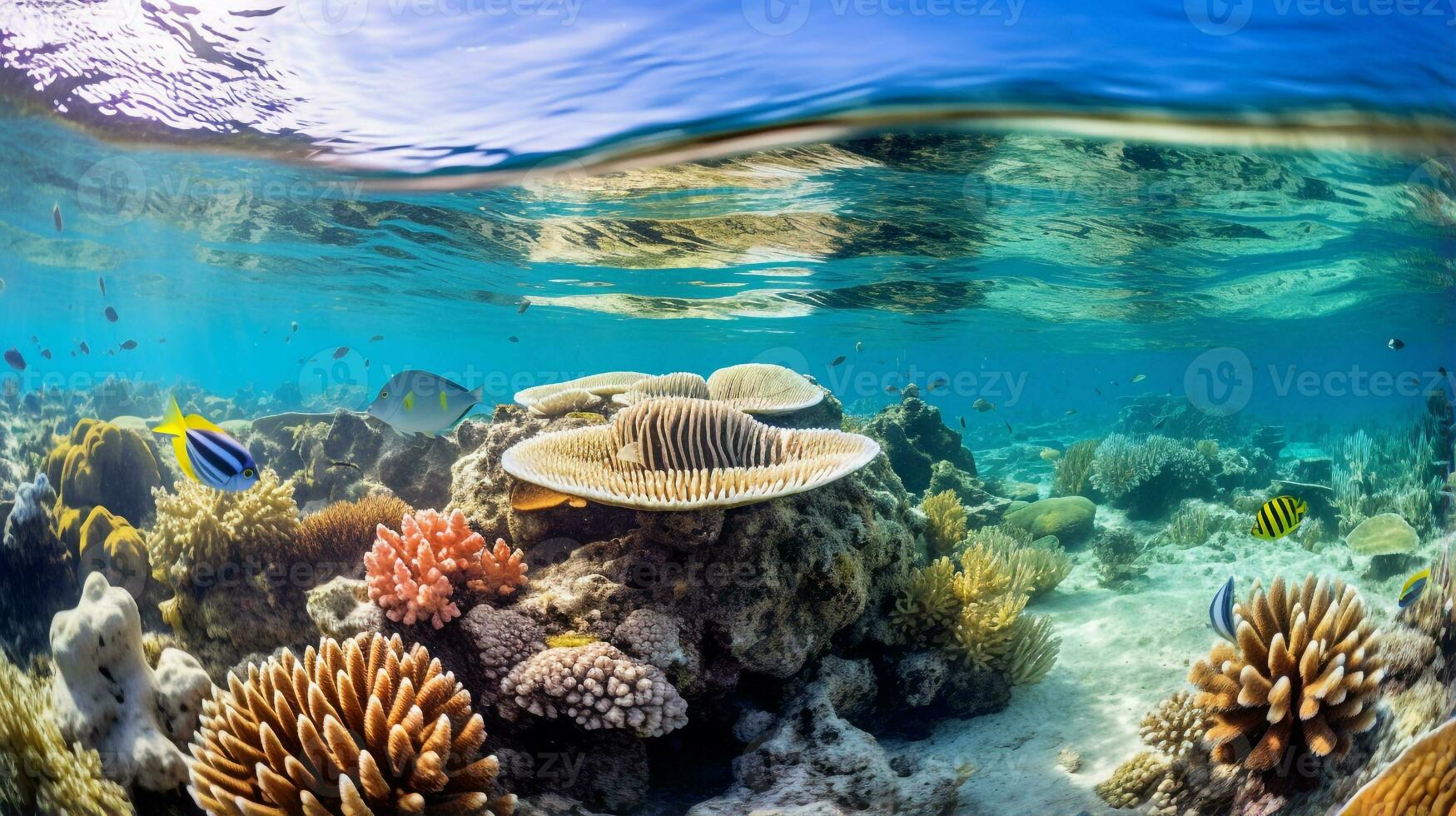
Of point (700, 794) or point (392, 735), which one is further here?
point (700, 794)

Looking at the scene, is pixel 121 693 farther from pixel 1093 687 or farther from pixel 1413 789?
pixel 1093 687

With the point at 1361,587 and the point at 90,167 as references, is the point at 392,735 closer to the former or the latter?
the point at 1361,587

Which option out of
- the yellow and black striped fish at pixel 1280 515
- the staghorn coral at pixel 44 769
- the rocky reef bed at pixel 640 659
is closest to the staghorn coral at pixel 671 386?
Answer: the rocky reef bed at pixel 640 659

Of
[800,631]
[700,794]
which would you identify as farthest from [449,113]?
[700,794]

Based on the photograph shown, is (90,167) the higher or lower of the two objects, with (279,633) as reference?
higher

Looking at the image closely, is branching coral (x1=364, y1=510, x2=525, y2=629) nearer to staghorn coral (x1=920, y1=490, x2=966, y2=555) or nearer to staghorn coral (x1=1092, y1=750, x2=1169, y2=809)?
staghorn coral (x1=1092, y1=750, x2=1169, y2=809)

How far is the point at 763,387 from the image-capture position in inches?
287

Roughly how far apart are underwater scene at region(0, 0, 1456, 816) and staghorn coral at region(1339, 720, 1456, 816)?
0.10 ft

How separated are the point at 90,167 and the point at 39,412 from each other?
13.0 meters

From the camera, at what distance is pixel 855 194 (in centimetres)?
1189

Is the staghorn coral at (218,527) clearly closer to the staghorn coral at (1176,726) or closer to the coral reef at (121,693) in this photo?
the coral reef at (121,693)

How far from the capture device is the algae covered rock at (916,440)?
Answer: 39.1ft

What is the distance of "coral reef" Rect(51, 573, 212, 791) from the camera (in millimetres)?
3314

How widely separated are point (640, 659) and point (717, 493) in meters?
1.09
